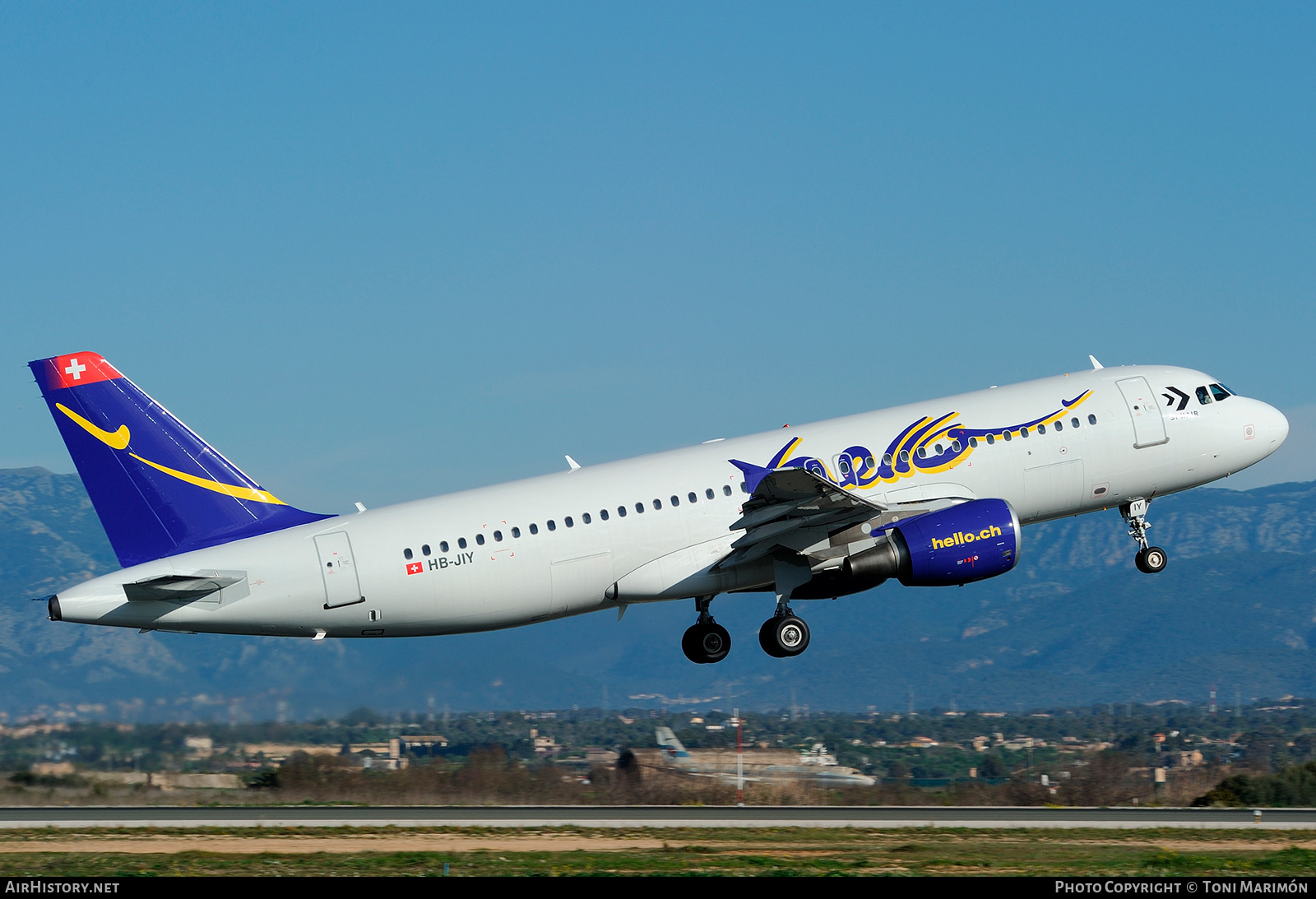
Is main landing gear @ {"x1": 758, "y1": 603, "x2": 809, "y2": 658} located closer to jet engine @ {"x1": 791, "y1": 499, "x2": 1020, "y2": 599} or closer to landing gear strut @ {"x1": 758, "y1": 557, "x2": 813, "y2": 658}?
landing gear strut @ {"x1": 758, "y1": 557, "x2": 813, "y2": 658}

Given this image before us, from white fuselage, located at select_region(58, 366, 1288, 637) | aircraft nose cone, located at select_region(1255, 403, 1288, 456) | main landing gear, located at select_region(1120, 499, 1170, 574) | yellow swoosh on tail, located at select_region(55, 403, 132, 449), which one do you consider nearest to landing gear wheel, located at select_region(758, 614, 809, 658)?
white fuselage, located at select_region(58, 366, 1288, 637)

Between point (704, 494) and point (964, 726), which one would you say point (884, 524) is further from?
point (964, 726)

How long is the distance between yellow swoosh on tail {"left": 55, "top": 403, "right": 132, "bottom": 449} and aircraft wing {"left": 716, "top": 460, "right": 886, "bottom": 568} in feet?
50.1

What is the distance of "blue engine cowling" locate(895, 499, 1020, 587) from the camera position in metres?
36.1

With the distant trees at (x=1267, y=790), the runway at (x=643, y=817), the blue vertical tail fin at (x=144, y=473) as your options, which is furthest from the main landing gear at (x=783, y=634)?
the distant trees at (x=1267, y=790)

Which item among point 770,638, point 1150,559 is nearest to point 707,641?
point 770,638

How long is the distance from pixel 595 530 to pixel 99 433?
12.5 meters

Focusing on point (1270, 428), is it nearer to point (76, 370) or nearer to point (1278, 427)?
point (1278, 427)

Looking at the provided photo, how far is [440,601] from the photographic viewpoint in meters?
35.3

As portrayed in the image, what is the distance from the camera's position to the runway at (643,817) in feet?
108

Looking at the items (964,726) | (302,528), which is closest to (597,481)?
(302,528)

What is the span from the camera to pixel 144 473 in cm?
3556

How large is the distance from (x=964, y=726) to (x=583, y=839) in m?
52.1

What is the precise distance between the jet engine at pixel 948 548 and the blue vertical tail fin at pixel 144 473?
14.2 m
